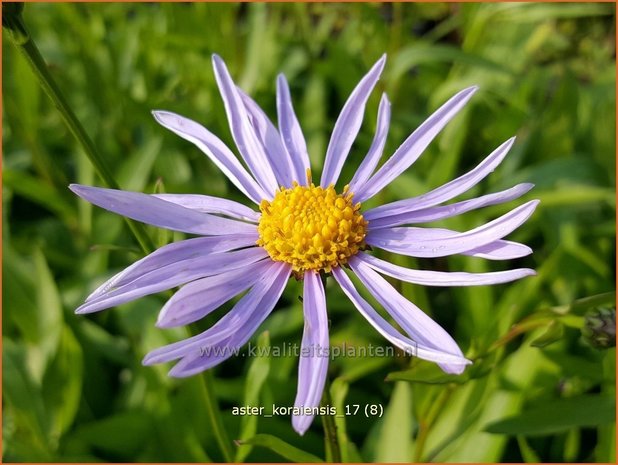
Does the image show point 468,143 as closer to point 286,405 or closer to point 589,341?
point 286,405

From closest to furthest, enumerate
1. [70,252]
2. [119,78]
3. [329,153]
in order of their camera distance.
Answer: [329,153], [70,252], [119,78]

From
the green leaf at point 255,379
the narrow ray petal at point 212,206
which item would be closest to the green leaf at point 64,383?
the green leaf at point 255,379

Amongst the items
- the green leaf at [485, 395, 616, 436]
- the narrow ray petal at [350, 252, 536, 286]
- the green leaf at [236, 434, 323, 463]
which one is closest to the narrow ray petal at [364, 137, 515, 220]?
the narrow ray petal at [350, 252, 536, 286]

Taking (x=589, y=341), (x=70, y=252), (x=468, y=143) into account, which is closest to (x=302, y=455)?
(x=589, y=341)

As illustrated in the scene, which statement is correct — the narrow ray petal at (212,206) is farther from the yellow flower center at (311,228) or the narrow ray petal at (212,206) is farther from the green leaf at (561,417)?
the green leaf at (561,417)

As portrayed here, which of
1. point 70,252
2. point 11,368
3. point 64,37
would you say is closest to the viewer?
point 11,368

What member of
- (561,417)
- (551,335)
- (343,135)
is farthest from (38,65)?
(561,417)

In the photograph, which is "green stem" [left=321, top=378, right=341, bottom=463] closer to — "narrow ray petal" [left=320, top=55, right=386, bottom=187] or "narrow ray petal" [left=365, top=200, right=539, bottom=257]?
"narrow ray petal" [left=365, top=200, right=539, bottom=257]
